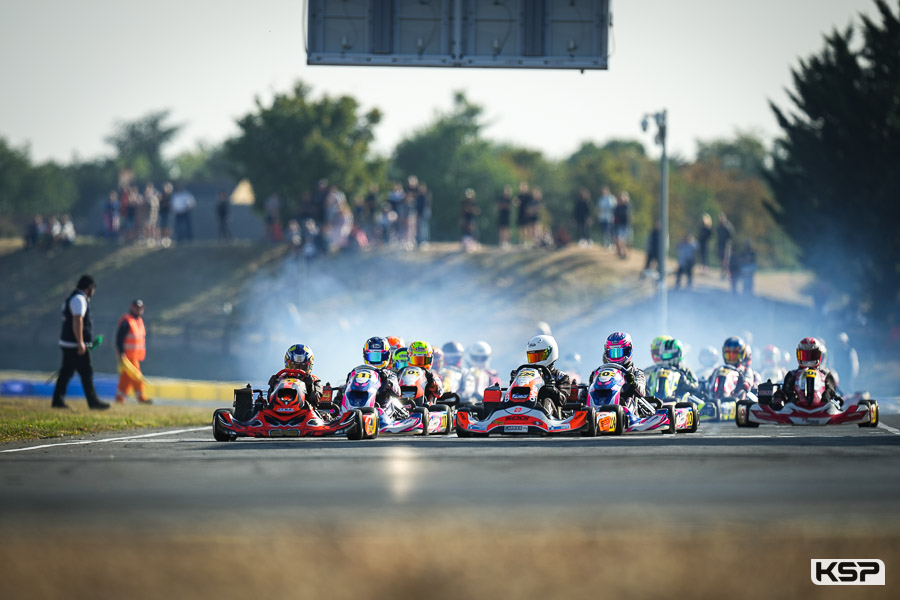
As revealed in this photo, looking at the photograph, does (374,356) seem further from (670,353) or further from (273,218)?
(273,218)

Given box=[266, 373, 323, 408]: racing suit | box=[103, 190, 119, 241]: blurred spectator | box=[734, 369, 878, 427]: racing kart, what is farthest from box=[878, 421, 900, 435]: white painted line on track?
box=[103, 190, 119, 241]: blurred spectator

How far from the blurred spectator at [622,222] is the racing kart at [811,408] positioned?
24.1 meters

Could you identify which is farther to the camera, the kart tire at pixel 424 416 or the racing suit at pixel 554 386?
the kart tire at pixel 424 416

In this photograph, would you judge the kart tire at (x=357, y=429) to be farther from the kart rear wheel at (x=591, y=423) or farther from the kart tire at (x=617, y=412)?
the kart tire at (x=617, y=412)

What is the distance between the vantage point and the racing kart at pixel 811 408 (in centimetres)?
2153

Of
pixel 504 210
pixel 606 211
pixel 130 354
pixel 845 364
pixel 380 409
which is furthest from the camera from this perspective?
pixel 606 211

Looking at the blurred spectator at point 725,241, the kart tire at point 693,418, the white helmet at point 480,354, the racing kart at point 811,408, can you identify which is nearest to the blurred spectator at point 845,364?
the white helmet at point 480,354

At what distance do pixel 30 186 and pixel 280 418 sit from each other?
111m

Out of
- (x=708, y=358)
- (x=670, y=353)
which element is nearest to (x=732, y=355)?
(x=670, y=353)

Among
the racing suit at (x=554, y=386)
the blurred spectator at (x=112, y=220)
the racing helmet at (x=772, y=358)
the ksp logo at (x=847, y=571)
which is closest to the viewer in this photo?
the ksp logo at (x=847, y=571)

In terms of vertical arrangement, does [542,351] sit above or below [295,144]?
below

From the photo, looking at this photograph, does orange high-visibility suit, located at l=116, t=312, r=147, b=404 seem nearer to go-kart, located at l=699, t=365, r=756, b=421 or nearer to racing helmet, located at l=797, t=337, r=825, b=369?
go-kart, located at l=699, t=365, r=756, b=421

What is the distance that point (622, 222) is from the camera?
4784 cm

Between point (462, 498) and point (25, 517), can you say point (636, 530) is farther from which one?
point (25, 517)
